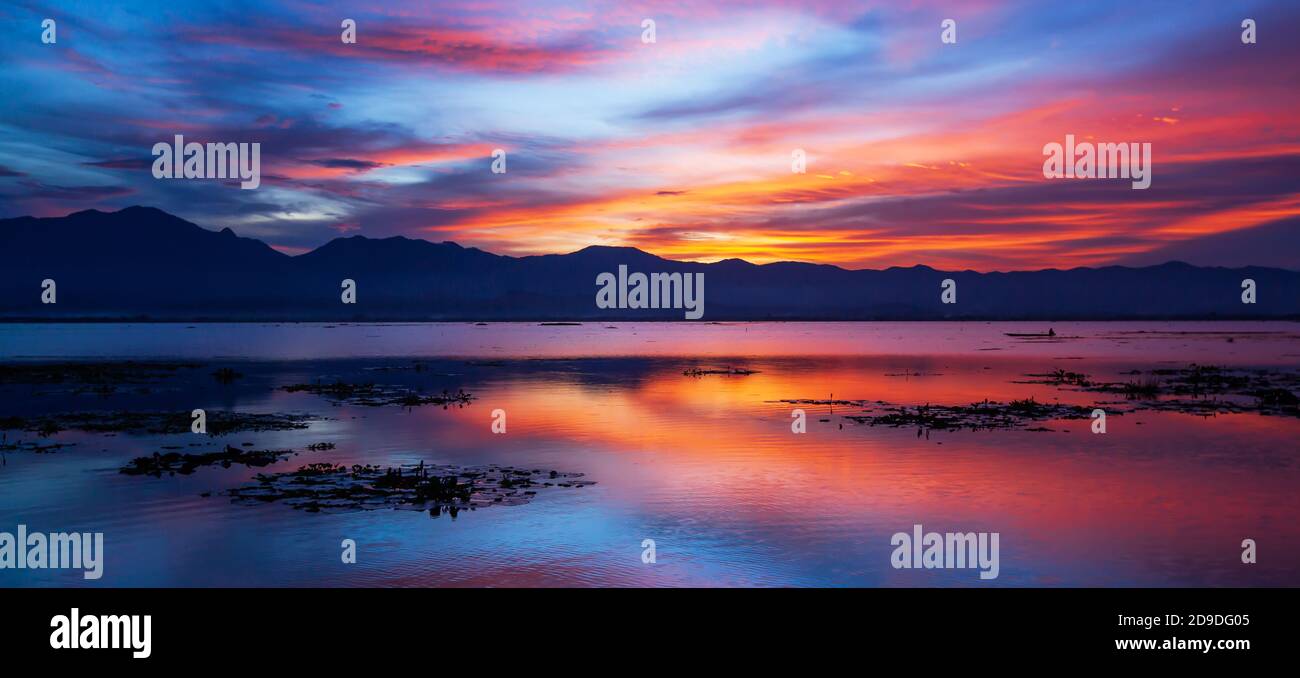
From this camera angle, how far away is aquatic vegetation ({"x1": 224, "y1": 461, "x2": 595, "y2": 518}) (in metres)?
18.9

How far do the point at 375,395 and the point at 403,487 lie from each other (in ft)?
79.6

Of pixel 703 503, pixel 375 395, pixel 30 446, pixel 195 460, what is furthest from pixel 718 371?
pixel 703 503

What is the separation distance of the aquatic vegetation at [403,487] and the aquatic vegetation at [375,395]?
53.1 feet

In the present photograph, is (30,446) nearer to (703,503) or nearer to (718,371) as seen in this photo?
(703,503)

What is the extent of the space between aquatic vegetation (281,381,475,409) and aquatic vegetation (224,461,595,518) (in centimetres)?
1618

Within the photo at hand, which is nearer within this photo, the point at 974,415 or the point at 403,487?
the point at 403,487

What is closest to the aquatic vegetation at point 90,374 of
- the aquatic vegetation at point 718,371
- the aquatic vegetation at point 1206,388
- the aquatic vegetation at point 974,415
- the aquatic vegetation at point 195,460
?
the aquatic vegetation at point 195,460

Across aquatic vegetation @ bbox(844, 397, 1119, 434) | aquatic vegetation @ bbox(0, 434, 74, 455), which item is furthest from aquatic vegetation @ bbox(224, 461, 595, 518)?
aquatic vegetation @ bbox(844, 397, 1119, 434)

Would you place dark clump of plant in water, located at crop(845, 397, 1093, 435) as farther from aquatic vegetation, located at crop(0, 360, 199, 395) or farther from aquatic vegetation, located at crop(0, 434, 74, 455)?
aquatic vegetation, located at crop(0, 360, 199, 395)

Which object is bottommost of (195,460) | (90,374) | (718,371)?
(195,460)

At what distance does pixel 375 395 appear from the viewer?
43.5 meters

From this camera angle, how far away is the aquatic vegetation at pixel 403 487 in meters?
18.9

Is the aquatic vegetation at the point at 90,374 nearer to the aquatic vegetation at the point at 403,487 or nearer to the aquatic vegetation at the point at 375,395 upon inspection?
the aquatic vegetation at the point at 375,395
